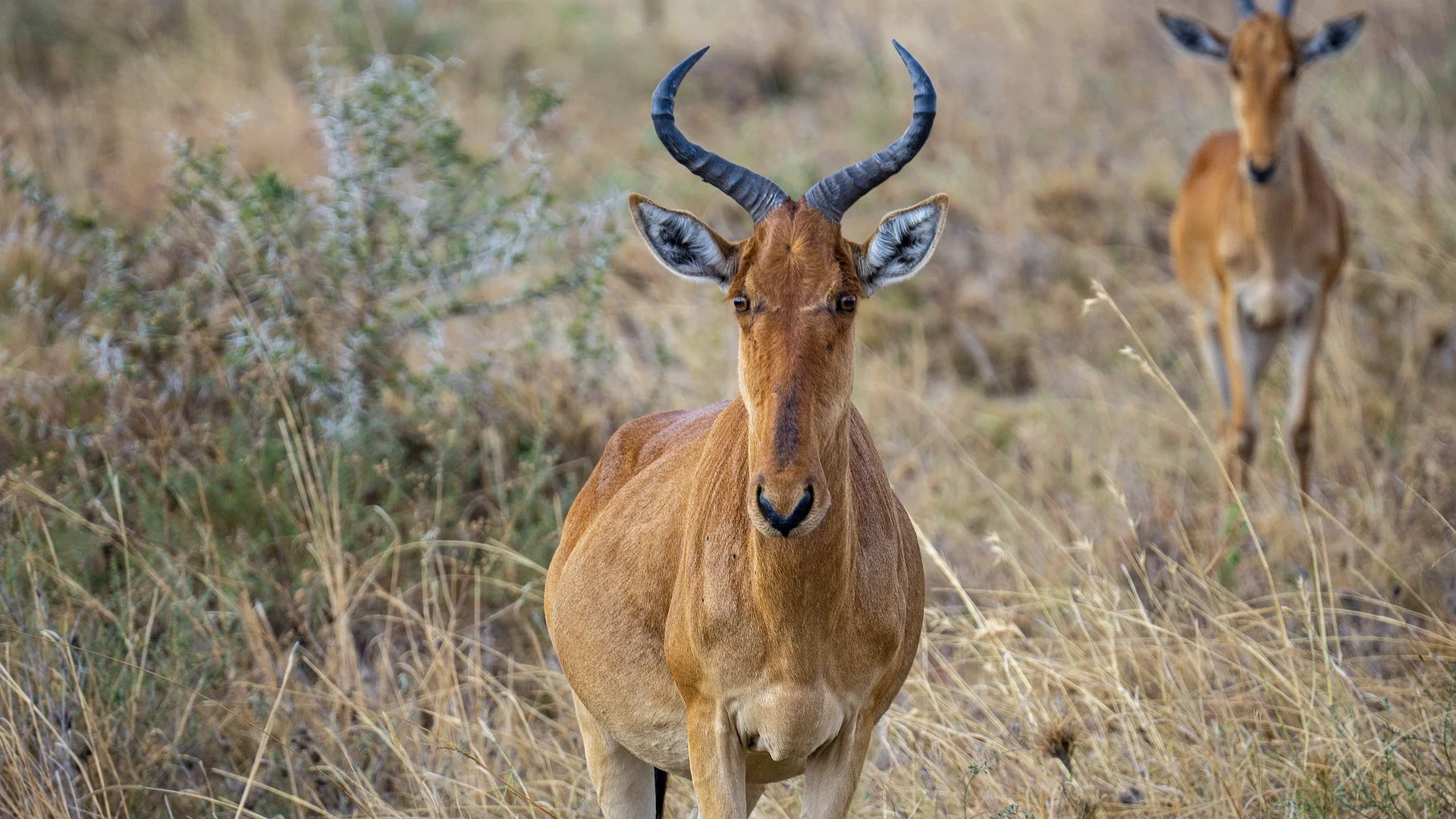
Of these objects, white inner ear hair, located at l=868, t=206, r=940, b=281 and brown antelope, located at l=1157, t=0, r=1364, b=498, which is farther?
brown antelope, located at l=1157, t=0, r=1364, b=498

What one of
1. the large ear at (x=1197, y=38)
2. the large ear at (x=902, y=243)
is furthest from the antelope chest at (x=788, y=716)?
the large ear at (x=1197, y=38)

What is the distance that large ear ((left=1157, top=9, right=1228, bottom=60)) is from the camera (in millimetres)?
9686

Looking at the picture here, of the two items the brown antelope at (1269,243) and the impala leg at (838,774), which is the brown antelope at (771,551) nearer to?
the impala leg at (838,774)

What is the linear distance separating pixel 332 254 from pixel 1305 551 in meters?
5.04

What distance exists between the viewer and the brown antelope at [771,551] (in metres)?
3.38

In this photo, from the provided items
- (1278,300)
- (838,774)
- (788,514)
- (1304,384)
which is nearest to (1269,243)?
(1278,300)

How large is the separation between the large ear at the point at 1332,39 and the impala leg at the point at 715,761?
303 inches

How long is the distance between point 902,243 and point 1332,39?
7.12 meters

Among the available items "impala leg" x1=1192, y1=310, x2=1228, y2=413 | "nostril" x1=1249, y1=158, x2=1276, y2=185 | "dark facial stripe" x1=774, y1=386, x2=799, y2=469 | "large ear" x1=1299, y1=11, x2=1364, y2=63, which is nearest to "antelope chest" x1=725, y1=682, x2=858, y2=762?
"dark facial stripe" x1=774, y1=386, x2=799, y2=469

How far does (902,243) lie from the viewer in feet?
12.4

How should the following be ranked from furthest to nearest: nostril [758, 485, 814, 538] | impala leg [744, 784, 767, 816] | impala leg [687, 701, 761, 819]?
impala leg [744, 784, 767, 816] → impala leg [687, 701, 761, 819] → nostril [758, 485, 814, 538]

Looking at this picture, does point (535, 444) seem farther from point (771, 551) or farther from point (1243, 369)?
point (1243, 369)

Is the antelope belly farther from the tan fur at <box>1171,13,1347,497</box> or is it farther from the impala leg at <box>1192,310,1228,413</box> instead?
the impala leg at <box>1192,310,1228,413</box>

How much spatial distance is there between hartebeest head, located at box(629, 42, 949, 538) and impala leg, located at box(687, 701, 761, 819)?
0.63m
